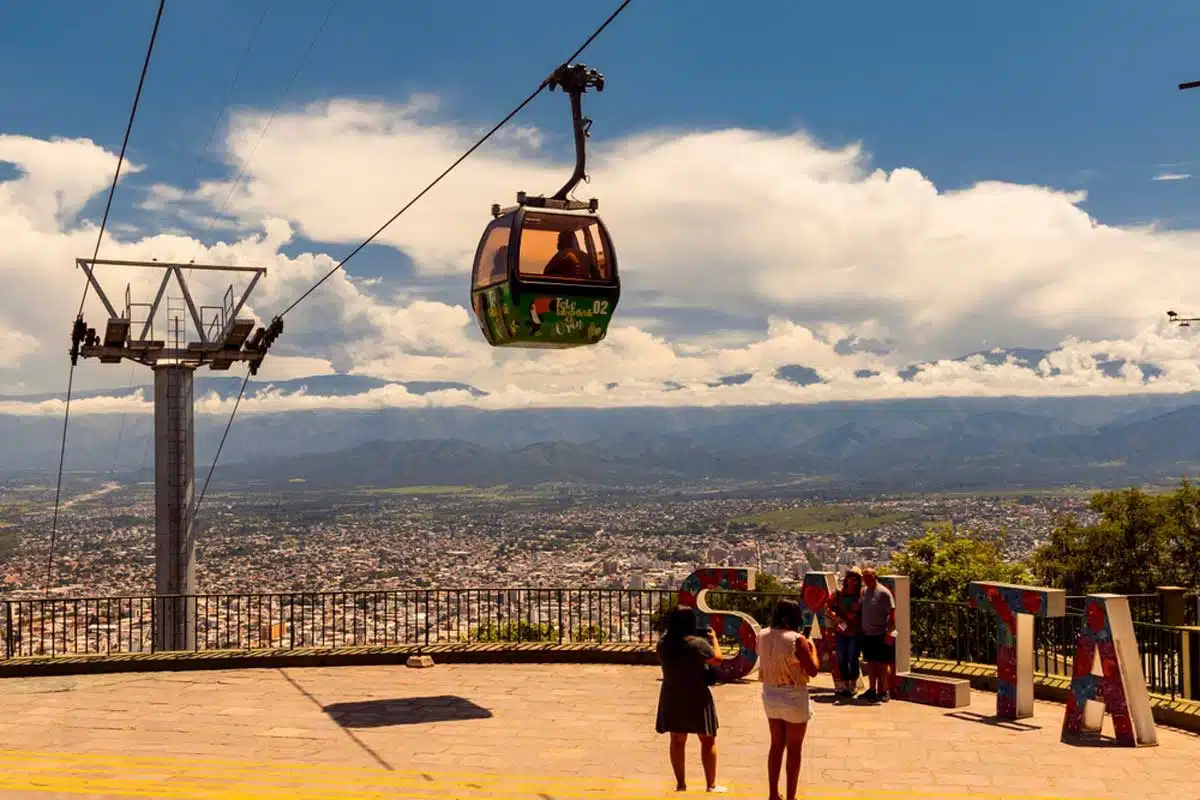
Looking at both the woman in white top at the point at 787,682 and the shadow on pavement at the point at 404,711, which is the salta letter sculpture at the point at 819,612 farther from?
the woman in white top at the point at 787,682

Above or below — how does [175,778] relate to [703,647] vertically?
below

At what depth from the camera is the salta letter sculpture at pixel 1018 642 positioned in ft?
41.8

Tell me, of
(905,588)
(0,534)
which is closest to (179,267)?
(905,588)

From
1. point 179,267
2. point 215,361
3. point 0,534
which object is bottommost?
point 0,534

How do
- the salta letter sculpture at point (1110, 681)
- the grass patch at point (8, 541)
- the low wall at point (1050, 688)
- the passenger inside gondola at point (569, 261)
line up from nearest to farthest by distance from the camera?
the salta letter sculpture at point (1110, 681) < the low wall at point (1050, 688) < the passenger inside gondola at point (569, 261) < the grass patch at point (8, 541)

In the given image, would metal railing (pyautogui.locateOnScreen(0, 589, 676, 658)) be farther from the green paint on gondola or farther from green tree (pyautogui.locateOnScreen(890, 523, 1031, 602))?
green tree (pyautogui.locateOnScreen(890, 523, 1031, 602))

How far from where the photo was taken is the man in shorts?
13781mm

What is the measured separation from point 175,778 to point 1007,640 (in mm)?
8563

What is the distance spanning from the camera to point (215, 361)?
33219mm

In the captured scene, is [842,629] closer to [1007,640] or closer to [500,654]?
[1007,640]

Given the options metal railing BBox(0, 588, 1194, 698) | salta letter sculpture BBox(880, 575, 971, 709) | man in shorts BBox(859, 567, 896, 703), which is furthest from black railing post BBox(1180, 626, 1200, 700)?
man in shorts BBox(859, 567, 896, 703)

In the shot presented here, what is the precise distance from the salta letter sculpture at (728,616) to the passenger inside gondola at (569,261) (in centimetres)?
→ 444

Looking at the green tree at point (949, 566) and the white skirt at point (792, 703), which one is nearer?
the white skirt at point (792, 703)

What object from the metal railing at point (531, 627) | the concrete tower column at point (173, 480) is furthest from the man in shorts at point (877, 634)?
the concrete tower column at point (173, 480)
